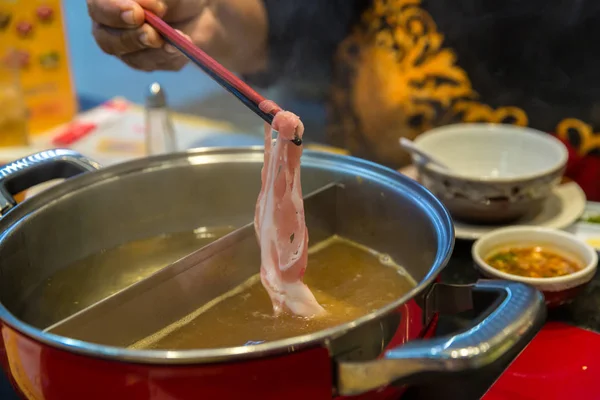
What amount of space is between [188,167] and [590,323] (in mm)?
963

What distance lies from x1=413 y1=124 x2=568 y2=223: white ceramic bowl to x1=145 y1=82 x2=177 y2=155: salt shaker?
97cm

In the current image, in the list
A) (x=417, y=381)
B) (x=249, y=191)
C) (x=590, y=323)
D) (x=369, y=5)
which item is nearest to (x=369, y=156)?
(x=369, y=5)

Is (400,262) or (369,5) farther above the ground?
(369,5)

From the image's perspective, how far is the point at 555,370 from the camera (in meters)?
1.06

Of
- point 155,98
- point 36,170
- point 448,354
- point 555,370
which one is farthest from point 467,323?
point 155,98

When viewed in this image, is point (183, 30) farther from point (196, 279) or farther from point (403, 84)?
point (196, 279)

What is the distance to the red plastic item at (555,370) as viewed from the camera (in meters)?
1.01

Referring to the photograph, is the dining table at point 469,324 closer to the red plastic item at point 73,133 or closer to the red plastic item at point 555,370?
the red plastic item at point 555,370

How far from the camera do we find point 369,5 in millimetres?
2109

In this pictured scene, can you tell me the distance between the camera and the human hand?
1304mm

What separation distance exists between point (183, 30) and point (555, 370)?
1.37 metres

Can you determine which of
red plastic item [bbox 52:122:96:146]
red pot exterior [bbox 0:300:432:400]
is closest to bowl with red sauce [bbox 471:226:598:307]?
red pot exterior [bbox 0:300:432:400]

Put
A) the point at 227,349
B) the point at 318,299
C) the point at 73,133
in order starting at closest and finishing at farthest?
the point at 227,349
the point at 318,299
the point at 73,133

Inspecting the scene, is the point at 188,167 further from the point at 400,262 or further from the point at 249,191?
the point at 400,262
